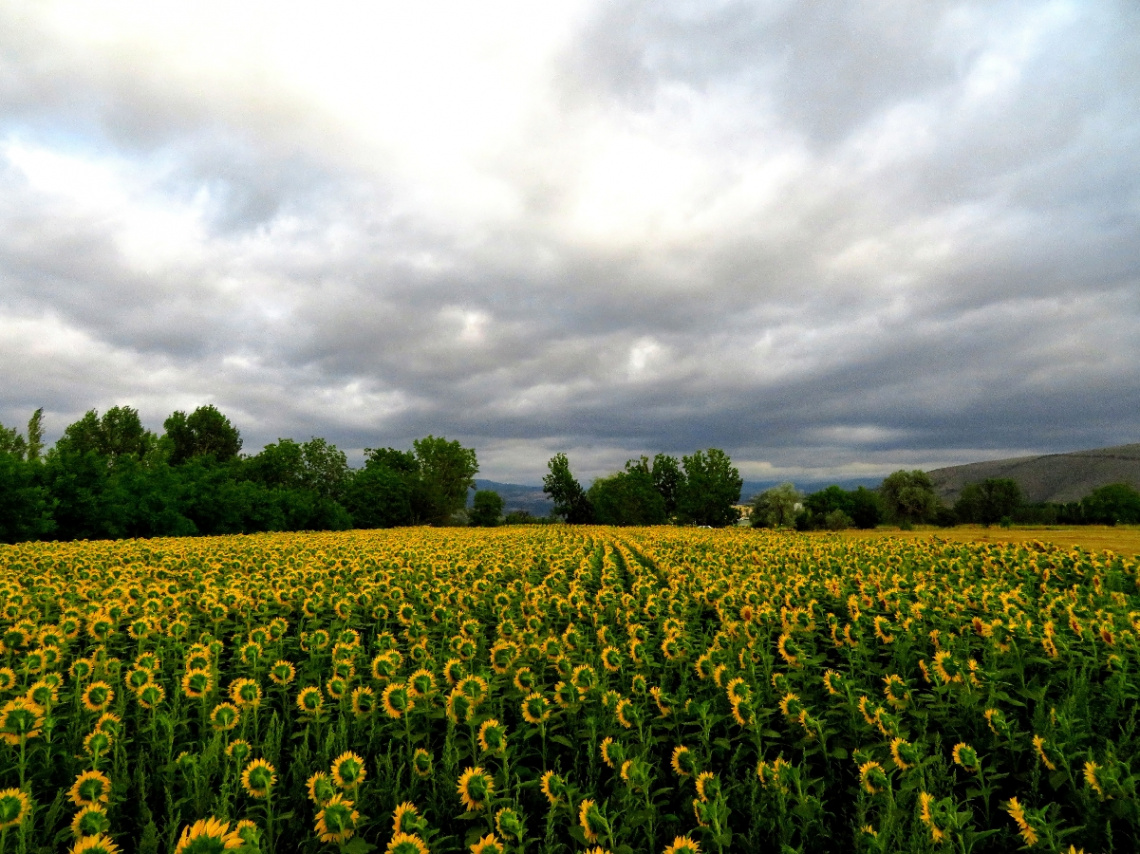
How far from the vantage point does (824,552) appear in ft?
52.4

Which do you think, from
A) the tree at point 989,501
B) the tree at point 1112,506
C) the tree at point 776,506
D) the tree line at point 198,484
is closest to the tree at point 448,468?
the tree line at point 198,484

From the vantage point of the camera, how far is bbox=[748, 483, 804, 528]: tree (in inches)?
3359

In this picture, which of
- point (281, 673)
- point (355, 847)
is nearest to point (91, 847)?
point (355, 847)

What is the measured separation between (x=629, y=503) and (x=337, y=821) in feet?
286

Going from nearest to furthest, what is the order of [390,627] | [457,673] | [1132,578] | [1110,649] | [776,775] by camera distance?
[776,775] → [457,673] → [1110,649] → [390,627] → [1132,578]

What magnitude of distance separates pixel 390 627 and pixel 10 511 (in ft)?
105

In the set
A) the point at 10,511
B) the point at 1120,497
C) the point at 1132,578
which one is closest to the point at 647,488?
the point at 1120,497

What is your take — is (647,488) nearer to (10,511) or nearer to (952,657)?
(10,511)

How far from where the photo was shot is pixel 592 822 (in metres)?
3.85

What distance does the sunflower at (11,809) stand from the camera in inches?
136

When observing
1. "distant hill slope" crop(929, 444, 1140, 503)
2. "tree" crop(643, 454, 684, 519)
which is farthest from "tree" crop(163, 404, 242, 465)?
"distant hill slope" crop(929, 444, 1140, 503)

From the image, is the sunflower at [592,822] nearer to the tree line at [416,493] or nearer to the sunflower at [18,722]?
the sunflower at [18,722]

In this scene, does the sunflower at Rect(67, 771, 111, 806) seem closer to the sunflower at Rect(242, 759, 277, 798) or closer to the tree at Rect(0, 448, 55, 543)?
the sunflower at Rect(242, 759, 277, 798)

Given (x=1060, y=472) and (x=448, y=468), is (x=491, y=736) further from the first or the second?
(x=1060, y=472)
